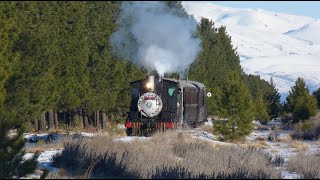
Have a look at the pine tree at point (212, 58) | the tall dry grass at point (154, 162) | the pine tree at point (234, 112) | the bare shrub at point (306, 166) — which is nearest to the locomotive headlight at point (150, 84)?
the pine tree at point (234, 112)

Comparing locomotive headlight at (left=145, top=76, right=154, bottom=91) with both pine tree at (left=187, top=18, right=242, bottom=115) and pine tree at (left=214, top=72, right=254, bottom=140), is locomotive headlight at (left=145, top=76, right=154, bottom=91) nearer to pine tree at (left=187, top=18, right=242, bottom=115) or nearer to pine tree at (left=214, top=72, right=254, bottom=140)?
pine tree at (left=214, top=72, right=254, bottom=140)

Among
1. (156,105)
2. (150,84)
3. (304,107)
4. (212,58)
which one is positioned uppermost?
(212,58)

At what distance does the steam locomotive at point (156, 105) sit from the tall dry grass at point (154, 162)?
8.29 meters

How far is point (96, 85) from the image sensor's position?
1517 inches

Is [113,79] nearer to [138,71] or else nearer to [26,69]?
[138,71]

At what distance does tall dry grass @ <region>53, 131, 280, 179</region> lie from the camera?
40.1 feet

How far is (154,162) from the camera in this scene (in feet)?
47.1

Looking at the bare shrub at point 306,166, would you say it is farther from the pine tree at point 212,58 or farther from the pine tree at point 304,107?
the pine tree at point 212,58

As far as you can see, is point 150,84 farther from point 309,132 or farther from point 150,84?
point 309,132

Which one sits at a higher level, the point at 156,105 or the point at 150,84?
the point at 150,84

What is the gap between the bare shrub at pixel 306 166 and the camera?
14.4 meters

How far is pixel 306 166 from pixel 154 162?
13.1 ft

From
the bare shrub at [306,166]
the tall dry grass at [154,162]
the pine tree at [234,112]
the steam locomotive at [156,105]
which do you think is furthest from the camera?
the pine tree at [234,112]

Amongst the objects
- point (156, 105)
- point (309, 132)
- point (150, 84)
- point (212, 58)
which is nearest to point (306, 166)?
point (156, 105)
